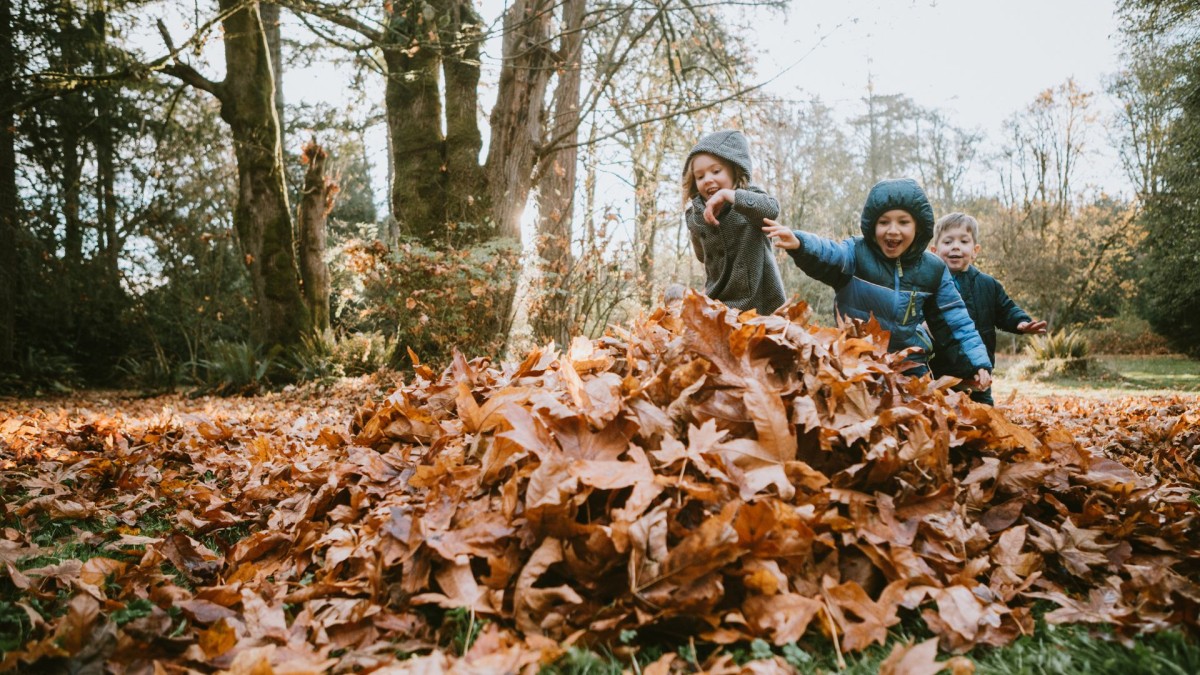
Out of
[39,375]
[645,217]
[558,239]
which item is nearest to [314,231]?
[558,239]

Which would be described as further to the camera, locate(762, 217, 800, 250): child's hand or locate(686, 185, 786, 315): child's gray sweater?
locate(686, 185, 786, 315): child's gray sweater

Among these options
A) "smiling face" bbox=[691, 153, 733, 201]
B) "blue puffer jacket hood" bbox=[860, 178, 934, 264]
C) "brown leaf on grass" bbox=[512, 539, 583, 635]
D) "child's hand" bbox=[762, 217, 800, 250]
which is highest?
"smiling face" bbox=[691, 153, 733, 201]

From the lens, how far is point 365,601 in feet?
4.29

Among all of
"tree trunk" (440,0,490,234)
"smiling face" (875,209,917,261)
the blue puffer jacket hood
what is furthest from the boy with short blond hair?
"tree trunk" (440,0,490,234)

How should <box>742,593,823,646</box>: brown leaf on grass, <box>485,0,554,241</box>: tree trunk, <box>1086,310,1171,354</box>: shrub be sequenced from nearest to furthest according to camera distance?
<box>742,593,823,646</box>: brown leaf on grass < <box>485,0,554,241</box>: tree trunk < <box>1086,310,1171,354</box>: shrub

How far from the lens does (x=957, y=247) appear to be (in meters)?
4.48

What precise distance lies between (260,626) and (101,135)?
1473cm

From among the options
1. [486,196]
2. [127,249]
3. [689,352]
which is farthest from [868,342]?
[127,249]

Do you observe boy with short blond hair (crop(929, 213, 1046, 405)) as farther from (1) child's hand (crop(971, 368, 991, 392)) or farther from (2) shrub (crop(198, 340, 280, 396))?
(2) shrub (crop(198, 340, 280, 396))

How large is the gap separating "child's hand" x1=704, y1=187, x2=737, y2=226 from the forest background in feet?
8.70

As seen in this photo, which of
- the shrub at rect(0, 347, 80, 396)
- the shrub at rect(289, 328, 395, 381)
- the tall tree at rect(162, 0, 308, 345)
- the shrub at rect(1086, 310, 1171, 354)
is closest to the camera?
the shrub at rect(289, 328, 395, 381)

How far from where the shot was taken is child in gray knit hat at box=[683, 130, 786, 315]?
326 cm

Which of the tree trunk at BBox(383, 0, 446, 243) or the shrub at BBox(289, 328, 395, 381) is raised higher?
the tree trunk at BBox(383, 0, 446, 243)

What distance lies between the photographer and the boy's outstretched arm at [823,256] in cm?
309
